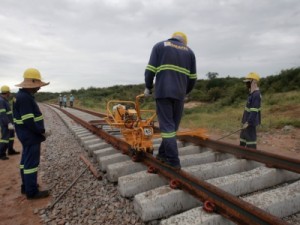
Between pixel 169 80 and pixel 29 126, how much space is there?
7.04 feet

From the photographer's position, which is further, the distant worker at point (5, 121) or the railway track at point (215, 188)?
the distant worker at point (5, 121)

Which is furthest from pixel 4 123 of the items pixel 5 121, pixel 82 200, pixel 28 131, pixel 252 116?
pixel 252 116

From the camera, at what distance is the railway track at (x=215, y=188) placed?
265 cm

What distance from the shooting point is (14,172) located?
565 cm

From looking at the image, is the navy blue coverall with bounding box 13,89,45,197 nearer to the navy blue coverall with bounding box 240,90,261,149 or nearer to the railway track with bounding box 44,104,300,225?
the railway track with bounding box 44,104,300,225

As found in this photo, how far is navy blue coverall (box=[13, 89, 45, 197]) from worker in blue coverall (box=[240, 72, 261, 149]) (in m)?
3.81

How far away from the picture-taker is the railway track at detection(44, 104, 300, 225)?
8.69ft

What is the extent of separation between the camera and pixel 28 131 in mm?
4160

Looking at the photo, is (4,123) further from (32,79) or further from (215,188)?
(215,188)

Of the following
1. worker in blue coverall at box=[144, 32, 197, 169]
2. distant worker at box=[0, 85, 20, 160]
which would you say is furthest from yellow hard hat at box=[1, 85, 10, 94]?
worker in blue coverall at box=[144, 32, 197, 169]

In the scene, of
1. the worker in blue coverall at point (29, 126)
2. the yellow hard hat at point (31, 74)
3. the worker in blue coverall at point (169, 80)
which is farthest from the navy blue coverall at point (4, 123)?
the worker in blue coverall at point (169, 80)

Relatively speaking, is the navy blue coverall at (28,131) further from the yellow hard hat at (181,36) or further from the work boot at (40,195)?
the yellow hard hat at (181,36)

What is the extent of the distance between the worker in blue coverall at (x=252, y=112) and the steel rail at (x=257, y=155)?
0.80m

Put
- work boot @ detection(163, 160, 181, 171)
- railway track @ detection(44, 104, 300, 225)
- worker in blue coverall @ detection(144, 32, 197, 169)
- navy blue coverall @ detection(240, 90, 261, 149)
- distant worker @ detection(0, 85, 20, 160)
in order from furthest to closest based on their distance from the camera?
distant worker @ detection(0, 85, 20, 160) → navy blue coverall @ detection(240, 90, 261, 149) → worker in blue coverall @ detection(144, 32, 197, 169) → work boot @ detection(163, 160, 181, 171) → railway track @ detection(44, 104, 300, 225)
